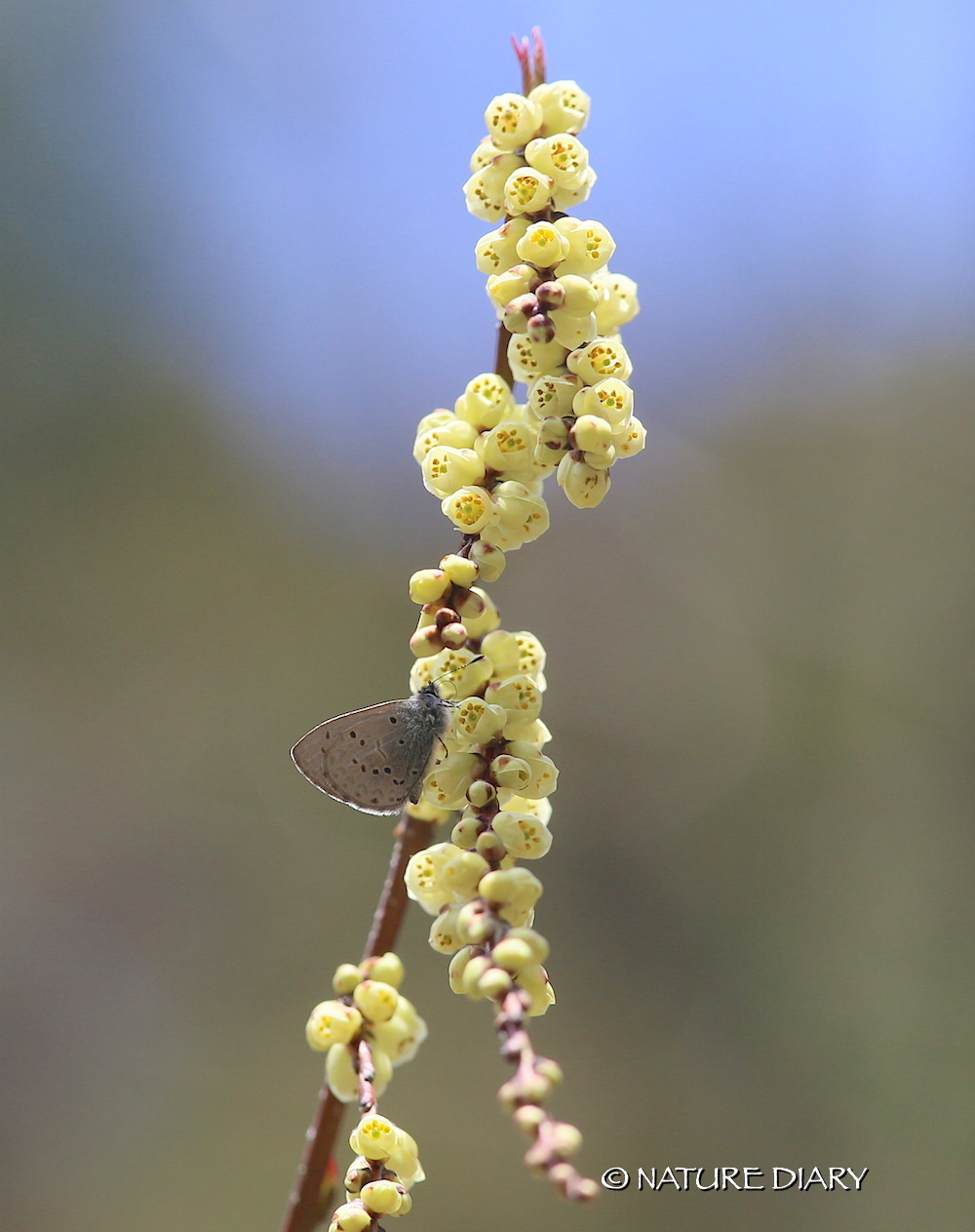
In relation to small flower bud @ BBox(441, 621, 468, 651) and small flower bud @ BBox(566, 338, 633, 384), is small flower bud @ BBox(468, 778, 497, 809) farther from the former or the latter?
small flower bud @ BBox(566, 338, 633, 384)

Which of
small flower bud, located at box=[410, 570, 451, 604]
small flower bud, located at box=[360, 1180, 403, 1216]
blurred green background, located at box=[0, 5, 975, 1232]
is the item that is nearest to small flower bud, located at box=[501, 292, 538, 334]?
small flower bud, located at box=[410, 570, 451, 604]

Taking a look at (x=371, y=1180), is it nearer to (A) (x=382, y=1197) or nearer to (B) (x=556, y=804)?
(A) (x=382, y=1197)

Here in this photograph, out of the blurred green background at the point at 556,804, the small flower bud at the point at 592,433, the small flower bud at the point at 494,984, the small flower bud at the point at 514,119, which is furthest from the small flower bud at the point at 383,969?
the blurred green background at the point at 556,804

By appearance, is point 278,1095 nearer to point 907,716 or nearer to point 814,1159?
point 814,1159

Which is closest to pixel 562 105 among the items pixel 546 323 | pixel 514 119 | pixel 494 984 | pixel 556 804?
pixel 514 119

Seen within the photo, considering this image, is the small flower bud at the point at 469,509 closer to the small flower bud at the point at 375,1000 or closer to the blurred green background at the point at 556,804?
the small flower bud at the point at 375,1000

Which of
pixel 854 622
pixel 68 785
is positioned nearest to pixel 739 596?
pixel 854 622

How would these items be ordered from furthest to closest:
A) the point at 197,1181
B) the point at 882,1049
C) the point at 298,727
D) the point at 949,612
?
the point at 949,612, the point at 298,727, the point at 882,1049, the point at 197,1181
